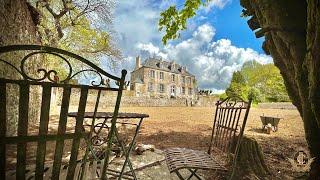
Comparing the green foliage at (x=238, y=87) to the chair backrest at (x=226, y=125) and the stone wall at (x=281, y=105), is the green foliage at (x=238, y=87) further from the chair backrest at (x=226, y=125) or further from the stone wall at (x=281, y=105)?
the chair backrest at (x=226, y=125)

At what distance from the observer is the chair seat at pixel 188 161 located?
279 centimetres

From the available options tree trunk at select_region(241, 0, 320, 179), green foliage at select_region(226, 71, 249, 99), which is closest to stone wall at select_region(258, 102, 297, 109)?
green foliage at select_region(226, 71, 249, 99)

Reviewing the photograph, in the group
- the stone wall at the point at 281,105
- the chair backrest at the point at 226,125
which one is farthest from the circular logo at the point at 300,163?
the stone wall at the point at 281,105

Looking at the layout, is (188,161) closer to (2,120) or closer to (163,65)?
(2,120)

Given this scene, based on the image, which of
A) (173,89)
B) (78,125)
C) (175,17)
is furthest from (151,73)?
(78,125)

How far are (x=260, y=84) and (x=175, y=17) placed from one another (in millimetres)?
43311

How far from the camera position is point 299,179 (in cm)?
393

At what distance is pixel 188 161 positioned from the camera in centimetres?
300

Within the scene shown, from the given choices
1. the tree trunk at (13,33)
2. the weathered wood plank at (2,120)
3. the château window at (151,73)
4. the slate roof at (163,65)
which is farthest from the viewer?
the slate roof at (163,65)

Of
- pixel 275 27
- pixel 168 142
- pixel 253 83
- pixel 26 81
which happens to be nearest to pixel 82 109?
pixel 26 81

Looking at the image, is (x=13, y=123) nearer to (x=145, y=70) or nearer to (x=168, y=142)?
(x=168, y=142)

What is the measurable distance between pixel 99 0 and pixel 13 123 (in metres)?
10.1

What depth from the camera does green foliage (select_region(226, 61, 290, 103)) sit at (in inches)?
1523

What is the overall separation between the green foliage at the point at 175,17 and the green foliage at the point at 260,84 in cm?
2577
